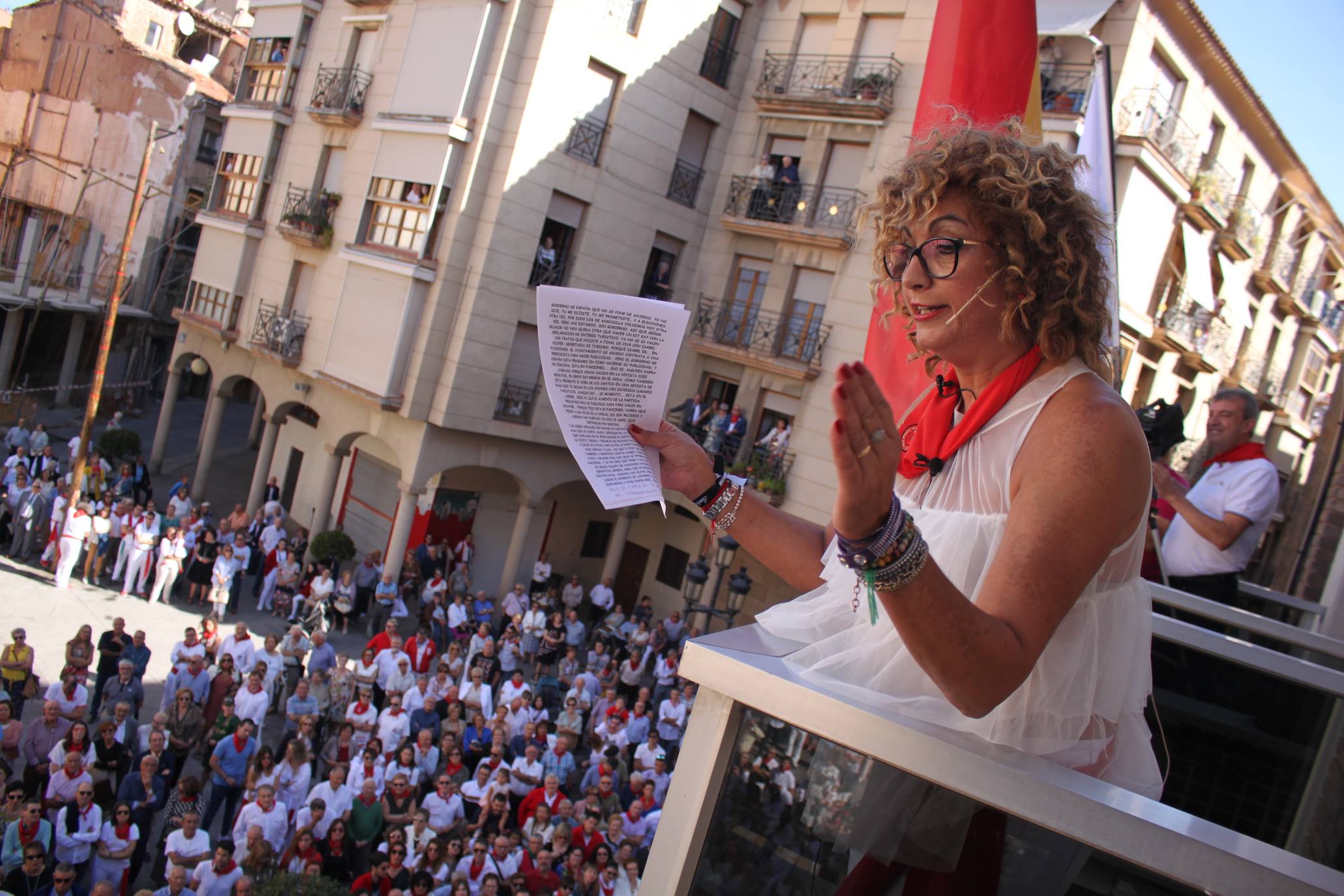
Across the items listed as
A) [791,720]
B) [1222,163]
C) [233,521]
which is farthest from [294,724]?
[1222,163]

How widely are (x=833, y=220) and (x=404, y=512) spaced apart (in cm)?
1078

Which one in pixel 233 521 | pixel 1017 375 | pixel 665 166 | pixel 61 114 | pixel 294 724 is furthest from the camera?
pixel 61 114

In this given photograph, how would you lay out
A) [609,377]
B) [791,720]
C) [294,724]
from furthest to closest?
[294,724] → [609,377] → [791,720]

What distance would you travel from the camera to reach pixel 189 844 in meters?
Answer: 8.00

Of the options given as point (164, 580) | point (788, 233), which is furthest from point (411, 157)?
point (164, 580)

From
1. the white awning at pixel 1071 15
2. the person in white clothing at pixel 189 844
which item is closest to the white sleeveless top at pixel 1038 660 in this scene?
the person in white clothing at pixel 189 844

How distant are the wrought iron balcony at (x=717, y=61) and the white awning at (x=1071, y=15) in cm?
693

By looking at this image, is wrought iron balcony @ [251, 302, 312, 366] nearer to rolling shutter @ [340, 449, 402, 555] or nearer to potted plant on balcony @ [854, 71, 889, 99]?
rolling shutter @ [340, 449, 402, 555]

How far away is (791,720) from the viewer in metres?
1.47

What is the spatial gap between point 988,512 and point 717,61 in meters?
21.8

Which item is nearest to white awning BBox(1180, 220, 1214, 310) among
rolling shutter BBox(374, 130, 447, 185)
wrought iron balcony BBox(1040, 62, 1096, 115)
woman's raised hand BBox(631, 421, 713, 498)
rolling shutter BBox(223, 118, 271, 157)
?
wrought iron balcony BBox(1040, 62, 1096, 115)

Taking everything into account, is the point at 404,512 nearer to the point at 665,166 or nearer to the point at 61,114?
the point at 665,166

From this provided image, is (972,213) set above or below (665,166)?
below

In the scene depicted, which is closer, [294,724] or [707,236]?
[294,724]
